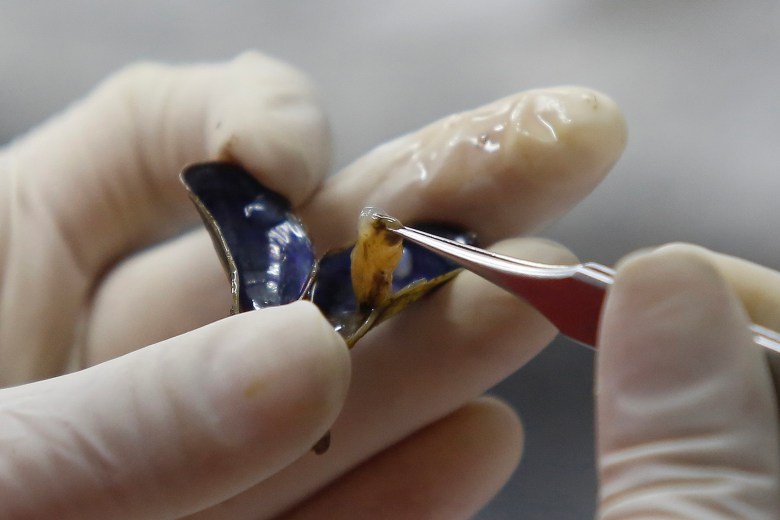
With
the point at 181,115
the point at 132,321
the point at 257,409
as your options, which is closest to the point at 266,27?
the point at 181,115

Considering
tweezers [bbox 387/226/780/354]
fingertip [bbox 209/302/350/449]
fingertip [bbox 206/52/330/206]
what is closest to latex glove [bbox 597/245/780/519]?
tweezers [bbox 387/226/780/354]

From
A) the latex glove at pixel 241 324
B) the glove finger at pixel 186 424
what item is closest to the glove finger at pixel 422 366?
the latex glove at pixel 241 324

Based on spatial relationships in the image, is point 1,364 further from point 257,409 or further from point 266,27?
point 266,27

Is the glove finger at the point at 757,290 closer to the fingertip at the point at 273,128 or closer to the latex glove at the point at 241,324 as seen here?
the latex glove at the point at 241,324

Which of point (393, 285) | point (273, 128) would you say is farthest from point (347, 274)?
point (273, 128)

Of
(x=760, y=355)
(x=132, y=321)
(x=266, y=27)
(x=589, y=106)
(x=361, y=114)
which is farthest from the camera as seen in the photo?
(x=266, y=27)
